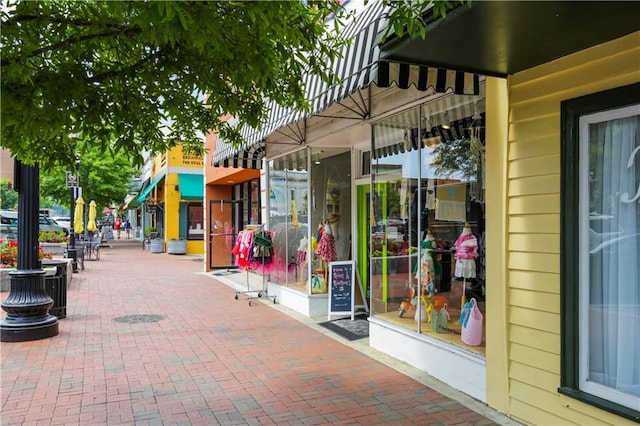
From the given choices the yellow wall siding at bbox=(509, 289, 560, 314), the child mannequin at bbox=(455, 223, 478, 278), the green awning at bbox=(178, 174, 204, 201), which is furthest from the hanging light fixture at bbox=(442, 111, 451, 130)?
the green awning at bbox=(178, 174, 204, 201)

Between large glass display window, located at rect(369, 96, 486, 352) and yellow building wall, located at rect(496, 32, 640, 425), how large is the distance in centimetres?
69

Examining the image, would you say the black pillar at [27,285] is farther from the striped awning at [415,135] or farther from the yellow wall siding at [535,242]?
the yellow wall siding at [535,242]

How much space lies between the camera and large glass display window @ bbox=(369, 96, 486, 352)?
17.5ft

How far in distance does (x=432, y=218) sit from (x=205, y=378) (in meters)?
3.19

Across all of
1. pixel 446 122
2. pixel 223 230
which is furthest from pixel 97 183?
pixel 446 122

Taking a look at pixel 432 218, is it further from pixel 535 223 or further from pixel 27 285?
pixel 27 285

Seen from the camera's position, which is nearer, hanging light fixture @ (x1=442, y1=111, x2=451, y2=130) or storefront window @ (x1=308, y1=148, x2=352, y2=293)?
hanging light fixture @ (x1=442, y1=111, x2=451, y2=130)

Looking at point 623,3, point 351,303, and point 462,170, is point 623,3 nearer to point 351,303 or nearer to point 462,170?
point 462,170

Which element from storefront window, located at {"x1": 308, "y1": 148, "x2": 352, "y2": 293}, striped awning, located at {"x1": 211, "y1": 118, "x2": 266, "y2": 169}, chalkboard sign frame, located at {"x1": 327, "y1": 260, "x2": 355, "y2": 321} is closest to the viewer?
chalkboard sign frame, located at {"x1": 327, "y1": 260, "x2": 355, "y2": 321}

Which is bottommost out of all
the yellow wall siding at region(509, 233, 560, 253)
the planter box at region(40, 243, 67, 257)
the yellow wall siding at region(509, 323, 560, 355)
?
the planter box at region(40, 243, 67, 257)

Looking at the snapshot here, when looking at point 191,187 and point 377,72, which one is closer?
point 377,72

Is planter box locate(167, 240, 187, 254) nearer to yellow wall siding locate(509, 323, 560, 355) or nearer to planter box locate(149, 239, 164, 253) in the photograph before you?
planter box locate(149, 239, 164, 253)

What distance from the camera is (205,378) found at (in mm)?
5434

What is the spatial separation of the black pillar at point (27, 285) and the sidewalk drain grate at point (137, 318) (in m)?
1.22
